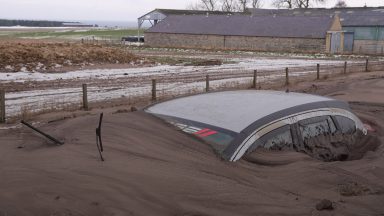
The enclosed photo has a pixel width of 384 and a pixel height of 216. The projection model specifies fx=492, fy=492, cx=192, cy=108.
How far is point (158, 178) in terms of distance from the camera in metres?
5.33

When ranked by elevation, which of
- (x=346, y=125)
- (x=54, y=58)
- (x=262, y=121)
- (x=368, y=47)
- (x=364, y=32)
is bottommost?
(x=368, y=47)

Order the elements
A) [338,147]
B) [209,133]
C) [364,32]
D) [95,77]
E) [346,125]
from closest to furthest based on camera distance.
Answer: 1. [209,133]
2. [338,147]
3. [346,125]
4. [95,77]
5. [364,32]

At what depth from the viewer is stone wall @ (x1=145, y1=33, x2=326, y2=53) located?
56.6 m

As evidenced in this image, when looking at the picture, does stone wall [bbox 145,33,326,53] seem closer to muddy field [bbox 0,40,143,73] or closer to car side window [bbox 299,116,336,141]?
muddy field [bbox 0,40,143,73]

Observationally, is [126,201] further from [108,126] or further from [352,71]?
[352,71]

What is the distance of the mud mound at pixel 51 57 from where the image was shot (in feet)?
95.0

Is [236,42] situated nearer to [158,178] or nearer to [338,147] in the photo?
[338,147]

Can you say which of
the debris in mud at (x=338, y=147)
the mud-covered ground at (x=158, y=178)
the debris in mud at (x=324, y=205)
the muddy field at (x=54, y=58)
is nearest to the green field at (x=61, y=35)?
the muddy field at (x=54, y=58)

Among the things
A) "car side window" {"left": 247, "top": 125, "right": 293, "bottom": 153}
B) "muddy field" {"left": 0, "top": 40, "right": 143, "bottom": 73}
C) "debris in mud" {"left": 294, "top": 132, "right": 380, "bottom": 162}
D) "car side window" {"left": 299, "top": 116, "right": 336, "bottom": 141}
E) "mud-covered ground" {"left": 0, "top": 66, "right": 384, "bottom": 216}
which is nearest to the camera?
"mud-covered ground" {"left": 0, "top": 66, "right": 384, "bottom": 216}

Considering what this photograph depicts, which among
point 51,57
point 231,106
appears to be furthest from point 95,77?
point 231,106

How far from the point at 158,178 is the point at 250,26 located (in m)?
57.9

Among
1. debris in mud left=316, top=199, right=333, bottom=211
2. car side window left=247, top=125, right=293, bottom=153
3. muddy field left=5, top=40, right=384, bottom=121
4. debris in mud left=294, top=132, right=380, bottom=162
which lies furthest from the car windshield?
muddy field left=5, top=40, right=384, bottom=121

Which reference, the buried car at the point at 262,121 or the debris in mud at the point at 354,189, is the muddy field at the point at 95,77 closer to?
the buried car at the point at 262,121

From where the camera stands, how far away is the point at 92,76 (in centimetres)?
2656
